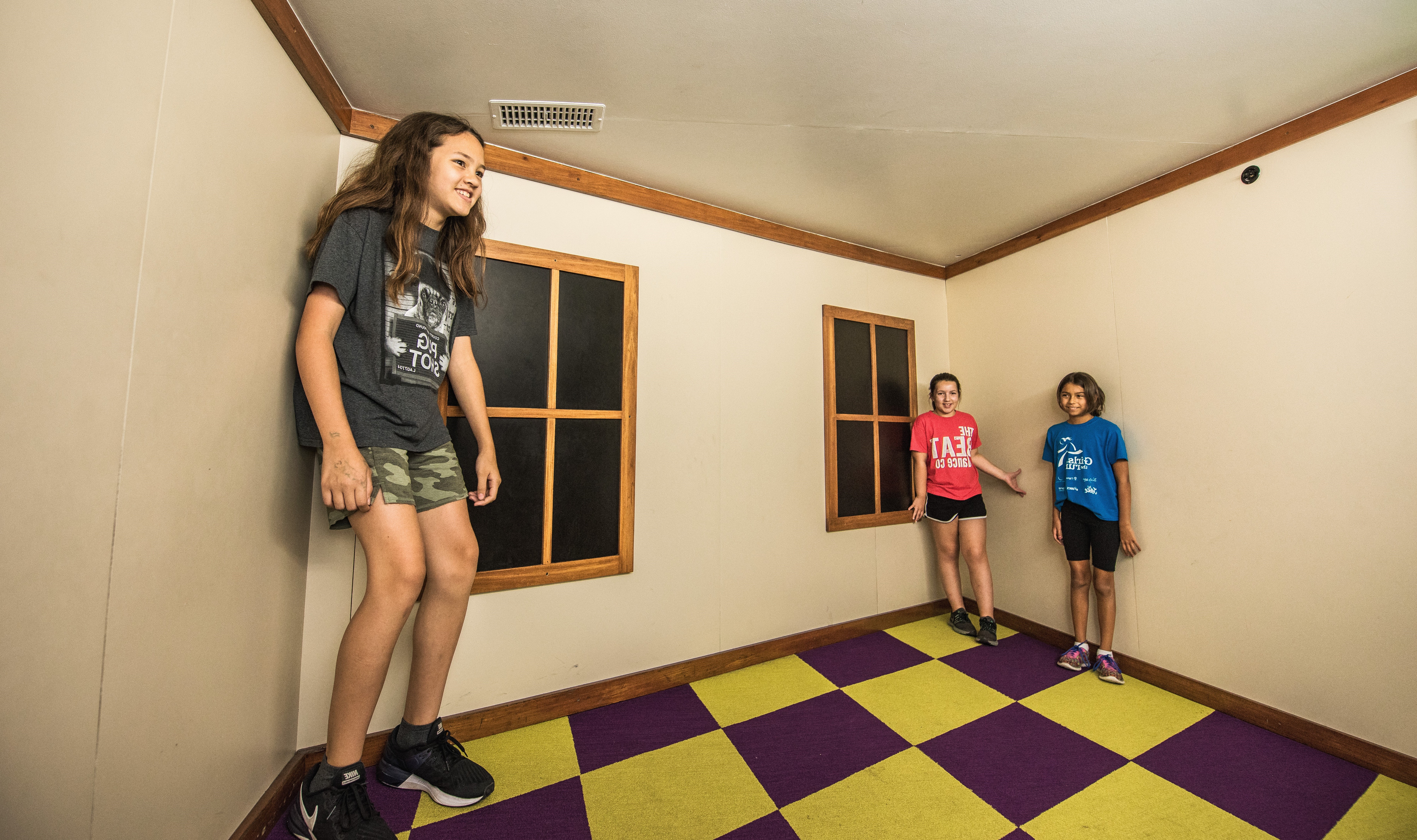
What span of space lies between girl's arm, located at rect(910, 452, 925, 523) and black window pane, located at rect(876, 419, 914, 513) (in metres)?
0.10

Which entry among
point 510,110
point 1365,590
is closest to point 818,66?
point 510,110

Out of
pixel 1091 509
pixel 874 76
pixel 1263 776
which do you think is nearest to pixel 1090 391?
pixel 1091 509

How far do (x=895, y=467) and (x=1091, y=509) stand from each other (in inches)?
37.9

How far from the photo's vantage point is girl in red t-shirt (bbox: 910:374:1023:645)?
2.80m

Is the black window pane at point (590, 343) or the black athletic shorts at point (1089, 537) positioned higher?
the black window pane at point (590, 343)

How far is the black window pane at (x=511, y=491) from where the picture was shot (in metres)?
1.84

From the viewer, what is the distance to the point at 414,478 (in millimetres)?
1415

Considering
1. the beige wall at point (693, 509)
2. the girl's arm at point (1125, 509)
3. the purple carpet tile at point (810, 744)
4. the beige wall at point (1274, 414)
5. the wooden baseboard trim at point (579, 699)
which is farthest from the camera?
the girl's arm at point (1125, 509)

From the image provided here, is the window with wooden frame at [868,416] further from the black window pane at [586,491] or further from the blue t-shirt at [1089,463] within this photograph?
the black window pane at [586,491]

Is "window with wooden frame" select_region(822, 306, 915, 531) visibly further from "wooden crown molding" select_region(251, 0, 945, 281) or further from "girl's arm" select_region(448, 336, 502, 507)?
"girl's arm" select_region(448, 336, 502, 507)

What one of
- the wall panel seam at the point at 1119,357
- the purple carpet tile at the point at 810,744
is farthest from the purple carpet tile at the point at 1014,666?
the purple carpet tile at the point at 810,744

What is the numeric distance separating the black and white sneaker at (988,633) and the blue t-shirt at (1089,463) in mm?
711

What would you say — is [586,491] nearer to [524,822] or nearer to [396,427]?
[396,427]

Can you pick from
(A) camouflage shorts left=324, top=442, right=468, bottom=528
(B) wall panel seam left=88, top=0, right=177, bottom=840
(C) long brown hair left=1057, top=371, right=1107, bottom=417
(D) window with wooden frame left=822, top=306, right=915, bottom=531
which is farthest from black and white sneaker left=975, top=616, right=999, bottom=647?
(B) wall panel seam left=88, top=0, right=177, bottom=840
